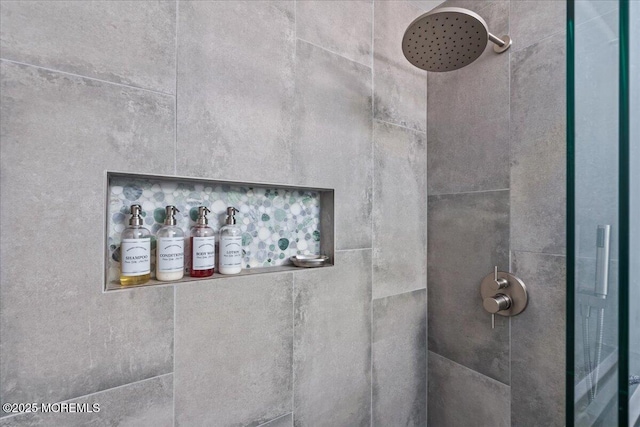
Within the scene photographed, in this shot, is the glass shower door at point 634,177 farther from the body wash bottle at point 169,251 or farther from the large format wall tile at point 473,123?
the body wash bottle at point 169,251

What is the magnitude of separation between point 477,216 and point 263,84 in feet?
2.62

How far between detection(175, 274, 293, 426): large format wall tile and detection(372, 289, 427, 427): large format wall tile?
35cm

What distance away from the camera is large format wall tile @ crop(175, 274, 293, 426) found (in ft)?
2.25

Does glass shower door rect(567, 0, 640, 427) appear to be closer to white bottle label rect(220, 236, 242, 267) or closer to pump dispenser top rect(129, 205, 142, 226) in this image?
white bottle label rect(220, 236, 242, 267)

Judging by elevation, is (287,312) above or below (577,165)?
below

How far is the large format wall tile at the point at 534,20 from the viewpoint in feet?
2.76

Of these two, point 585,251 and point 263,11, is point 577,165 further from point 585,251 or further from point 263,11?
point 263,11

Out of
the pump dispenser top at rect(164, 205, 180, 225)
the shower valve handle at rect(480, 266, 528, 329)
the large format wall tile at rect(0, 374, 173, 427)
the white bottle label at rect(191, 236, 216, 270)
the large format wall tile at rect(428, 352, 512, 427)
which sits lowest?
the large format wall tile at rect(428, 352, 512, 427)

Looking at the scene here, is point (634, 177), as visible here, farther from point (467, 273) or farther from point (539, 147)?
point (467, 273)

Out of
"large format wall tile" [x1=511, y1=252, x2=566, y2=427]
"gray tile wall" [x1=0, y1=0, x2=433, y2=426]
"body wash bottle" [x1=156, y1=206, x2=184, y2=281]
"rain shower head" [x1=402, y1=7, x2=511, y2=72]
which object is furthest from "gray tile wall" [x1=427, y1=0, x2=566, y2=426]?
"body wash bottle" [x1=156, y1=206, x2=184, y2=281]

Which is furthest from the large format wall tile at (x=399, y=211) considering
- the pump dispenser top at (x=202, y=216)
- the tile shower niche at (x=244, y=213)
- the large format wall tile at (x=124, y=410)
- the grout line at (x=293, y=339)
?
the large format wall tile at (x=124, y=410)

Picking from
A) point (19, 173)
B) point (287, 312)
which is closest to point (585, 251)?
point (287, 312)

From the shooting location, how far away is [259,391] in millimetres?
784

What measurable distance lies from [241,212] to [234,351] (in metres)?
0.36
